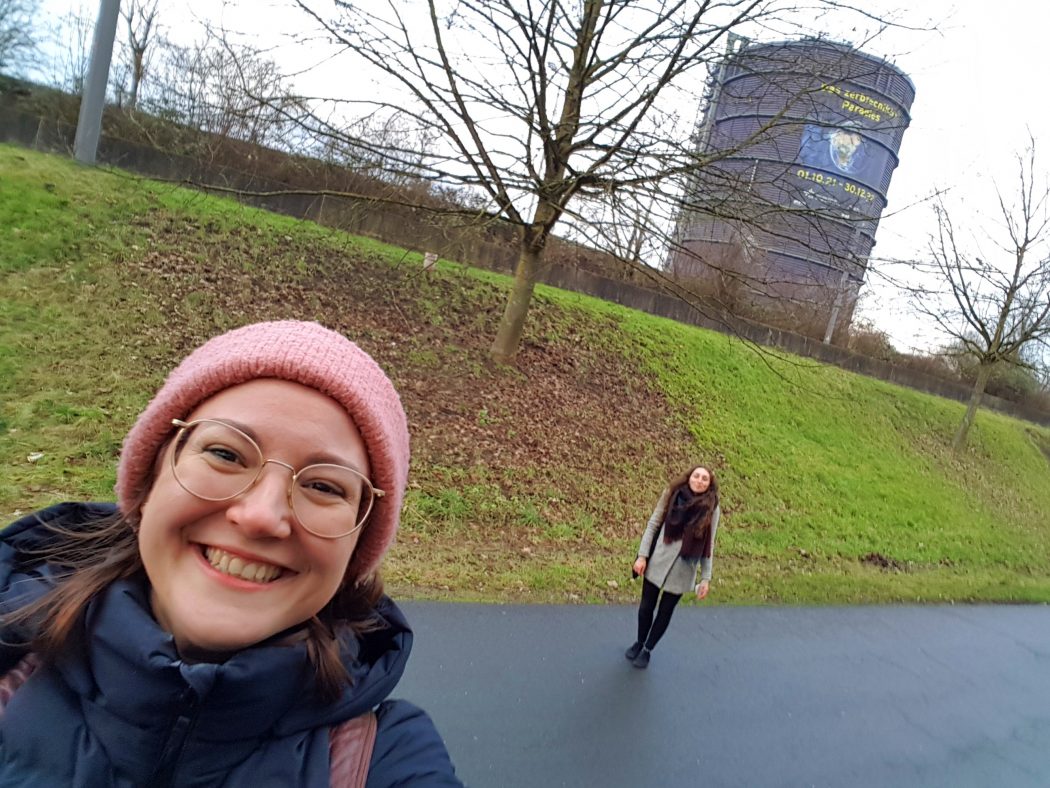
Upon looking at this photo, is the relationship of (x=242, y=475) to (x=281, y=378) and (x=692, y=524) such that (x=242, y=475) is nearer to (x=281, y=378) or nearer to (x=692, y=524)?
(x=281, y=378)

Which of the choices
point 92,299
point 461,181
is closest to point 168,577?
point 461,181

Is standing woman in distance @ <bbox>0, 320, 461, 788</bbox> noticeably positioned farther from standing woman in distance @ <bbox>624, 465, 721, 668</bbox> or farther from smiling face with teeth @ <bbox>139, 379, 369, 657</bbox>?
standing woman in distance @ <bbox>624, 465, 721, 668</bbox>

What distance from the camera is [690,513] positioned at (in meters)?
4.97

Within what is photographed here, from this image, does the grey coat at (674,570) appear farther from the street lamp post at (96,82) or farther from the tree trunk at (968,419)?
the tree trunk at (968,419)

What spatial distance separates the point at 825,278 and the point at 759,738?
6.98 metres

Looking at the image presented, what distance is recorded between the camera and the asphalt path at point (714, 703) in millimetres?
3617

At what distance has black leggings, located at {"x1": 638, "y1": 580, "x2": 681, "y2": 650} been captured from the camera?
4.82 meters

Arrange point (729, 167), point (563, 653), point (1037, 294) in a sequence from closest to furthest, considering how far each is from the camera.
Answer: point (563, 653) < point (729, 167) < point (1037, 294)

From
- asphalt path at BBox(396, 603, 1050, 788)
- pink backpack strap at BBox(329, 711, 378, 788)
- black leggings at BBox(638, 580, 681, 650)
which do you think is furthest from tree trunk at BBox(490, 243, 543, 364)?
pink backpack strap at BBox(329, 711, 378, 788)

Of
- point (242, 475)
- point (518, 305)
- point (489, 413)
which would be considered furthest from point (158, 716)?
point (518, 305)

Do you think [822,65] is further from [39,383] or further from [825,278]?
[39,383]

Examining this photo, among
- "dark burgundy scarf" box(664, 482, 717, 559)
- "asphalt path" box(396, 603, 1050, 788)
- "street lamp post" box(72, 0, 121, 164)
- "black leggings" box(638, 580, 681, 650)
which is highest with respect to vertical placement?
"street lamp post" box(72, 0, 121, 164)

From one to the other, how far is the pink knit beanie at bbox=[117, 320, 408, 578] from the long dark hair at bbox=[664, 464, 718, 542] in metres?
3.80

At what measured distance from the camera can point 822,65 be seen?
655 cm
